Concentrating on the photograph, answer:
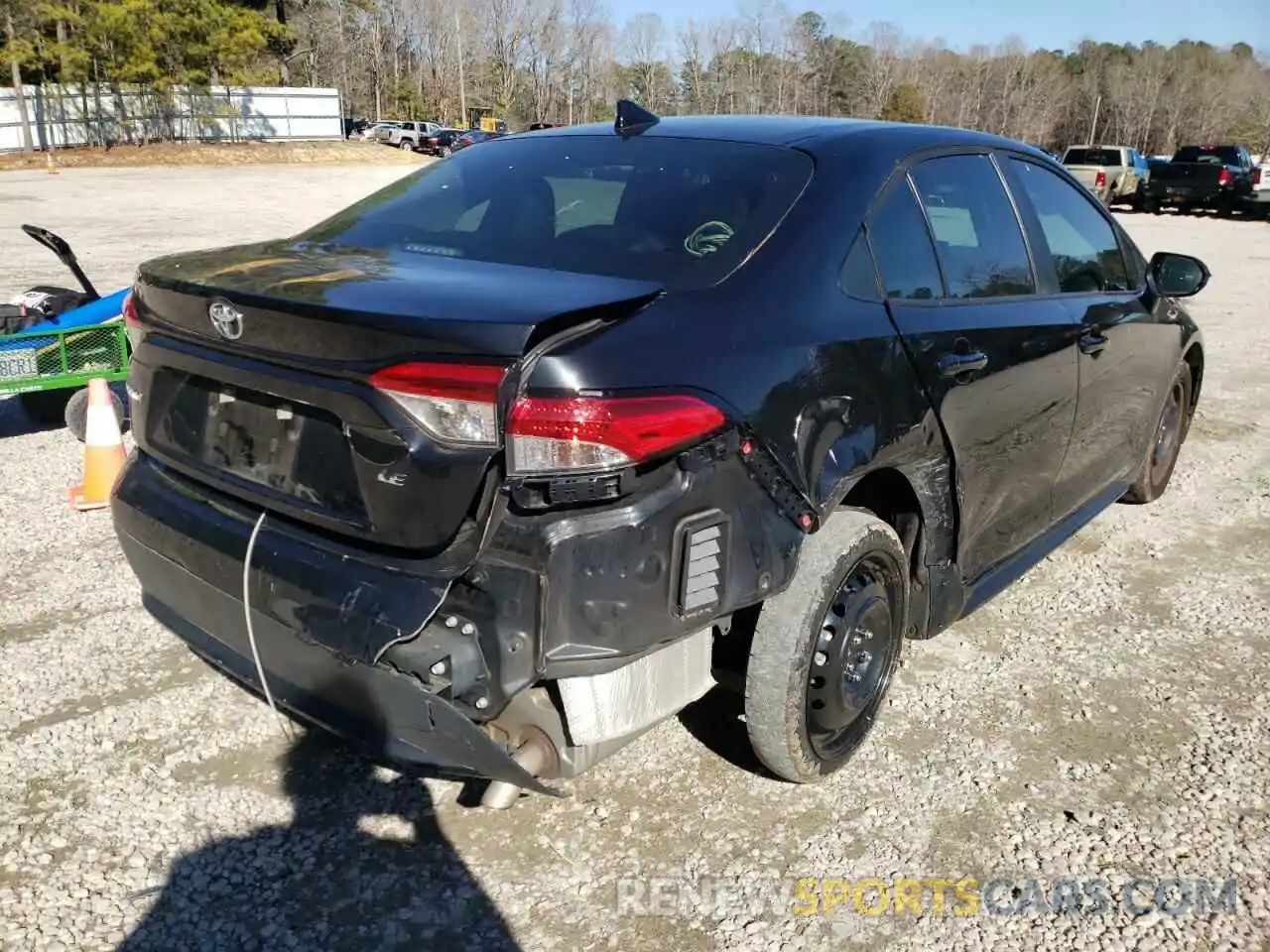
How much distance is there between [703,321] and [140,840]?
6.37 feet

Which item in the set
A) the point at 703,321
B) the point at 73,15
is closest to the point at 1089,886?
Answer: the point at 703,321

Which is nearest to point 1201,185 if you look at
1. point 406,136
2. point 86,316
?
point 86,316

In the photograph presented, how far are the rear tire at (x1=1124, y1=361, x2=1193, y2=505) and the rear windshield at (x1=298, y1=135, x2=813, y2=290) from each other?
3.25 metres

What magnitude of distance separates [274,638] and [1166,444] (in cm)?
471

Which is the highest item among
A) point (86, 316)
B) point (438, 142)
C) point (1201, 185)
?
point (438, 142)

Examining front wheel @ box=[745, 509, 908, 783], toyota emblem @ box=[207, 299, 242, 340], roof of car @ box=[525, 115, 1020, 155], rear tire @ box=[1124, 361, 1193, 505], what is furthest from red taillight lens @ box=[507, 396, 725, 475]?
rear tire @ box=[1124, 361, 1193, 505]

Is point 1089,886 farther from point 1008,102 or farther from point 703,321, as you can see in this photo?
point 1008,102

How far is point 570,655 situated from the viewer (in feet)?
7.05

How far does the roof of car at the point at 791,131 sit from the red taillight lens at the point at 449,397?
143cm

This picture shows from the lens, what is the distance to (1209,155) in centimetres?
2988

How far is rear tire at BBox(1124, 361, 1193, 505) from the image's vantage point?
5.23m

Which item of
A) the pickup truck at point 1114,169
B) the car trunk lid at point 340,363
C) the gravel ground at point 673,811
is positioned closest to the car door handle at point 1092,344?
the gravel ground at point 673,811

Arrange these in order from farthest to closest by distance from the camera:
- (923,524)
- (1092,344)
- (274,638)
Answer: (1092,344), (923,524), (274,638)

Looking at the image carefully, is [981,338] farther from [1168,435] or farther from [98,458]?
[98,458]
